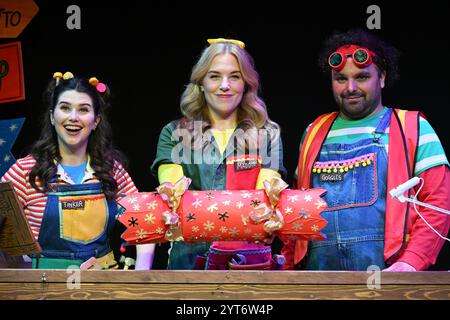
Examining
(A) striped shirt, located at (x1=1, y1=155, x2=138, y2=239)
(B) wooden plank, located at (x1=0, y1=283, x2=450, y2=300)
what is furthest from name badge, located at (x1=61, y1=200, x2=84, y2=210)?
(B) wooden plank, located at (x1=0, y1=283, x2=450, y2=300)

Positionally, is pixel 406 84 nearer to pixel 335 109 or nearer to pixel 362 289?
pixel 335 109

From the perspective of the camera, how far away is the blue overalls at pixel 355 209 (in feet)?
15.7

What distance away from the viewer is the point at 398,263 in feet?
15.1

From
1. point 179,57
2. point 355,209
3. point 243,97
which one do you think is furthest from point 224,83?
point 355,209

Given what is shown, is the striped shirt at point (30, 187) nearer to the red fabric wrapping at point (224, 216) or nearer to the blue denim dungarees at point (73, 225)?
the blue denim dungarees at point (73, 225)

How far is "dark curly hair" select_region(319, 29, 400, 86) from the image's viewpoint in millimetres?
5035

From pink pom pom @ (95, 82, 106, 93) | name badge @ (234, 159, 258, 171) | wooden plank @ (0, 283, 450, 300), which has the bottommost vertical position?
wooden plank @ (0, 283, 450, 300)

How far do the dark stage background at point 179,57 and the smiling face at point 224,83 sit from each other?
0.53 metres

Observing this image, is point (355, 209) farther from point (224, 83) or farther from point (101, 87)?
point (101, 87)

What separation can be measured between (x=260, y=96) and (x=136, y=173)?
2.84ft

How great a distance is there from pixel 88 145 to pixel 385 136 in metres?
1.64

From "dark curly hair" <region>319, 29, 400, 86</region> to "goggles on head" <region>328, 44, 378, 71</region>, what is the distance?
0.04 metres

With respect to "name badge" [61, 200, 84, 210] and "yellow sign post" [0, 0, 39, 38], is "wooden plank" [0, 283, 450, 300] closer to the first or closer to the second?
"name badge" [61, 200, 84, 210]
